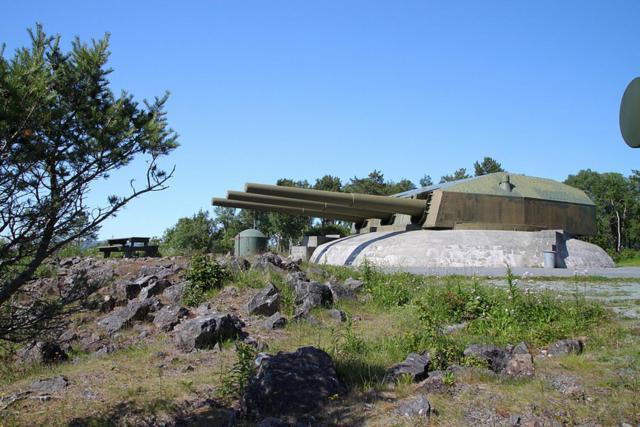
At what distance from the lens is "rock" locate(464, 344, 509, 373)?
5.82 m

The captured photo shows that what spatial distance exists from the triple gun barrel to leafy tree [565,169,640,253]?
161 feet

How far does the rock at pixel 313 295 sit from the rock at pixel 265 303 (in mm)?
388

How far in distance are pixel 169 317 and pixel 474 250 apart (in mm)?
9578

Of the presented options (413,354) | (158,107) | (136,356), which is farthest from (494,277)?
(158,107)

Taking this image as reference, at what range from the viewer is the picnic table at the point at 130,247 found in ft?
69.8

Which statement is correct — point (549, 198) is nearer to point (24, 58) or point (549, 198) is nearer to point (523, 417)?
point (523, 417)

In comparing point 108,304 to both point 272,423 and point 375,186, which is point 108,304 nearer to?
point 272,423

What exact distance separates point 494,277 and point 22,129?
10.2 metres

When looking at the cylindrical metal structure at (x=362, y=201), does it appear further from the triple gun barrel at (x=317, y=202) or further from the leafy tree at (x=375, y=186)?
the leafy tree at (x=375, y=186)

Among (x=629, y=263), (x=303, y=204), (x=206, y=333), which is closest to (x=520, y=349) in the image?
(x=206, y=333)

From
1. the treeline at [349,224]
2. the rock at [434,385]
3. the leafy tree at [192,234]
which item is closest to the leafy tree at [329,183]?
the treeline at [349,224]

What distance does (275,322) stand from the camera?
8336 mm

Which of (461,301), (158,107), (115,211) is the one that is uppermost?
(158,107)

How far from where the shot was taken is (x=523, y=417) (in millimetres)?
4551
